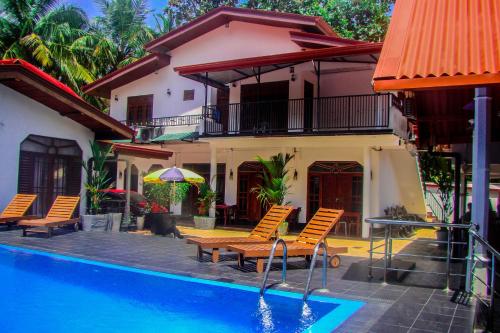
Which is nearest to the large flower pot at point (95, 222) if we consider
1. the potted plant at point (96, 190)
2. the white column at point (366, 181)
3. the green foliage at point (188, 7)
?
the potted plant at point (96, 190)

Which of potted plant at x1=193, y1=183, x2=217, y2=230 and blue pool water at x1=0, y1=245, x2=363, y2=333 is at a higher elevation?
potted plant at x1=193, y1=183, x2=217, y2=230

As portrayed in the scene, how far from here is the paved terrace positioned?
17.6 ft

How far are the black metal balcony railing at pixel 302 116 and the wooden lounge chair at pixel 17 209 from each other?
6.99 metres

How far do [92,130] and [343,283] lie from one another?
39.7ft

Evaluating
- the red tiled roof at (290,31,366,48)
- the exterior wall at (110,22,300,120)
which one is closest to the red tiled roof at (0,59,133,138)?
the exterior wall at (110,22,300,120)

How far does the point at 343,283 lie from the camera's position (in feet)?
25.2

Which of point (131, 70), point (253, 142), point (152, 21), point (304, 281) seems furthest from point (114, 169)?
point (304, 281)

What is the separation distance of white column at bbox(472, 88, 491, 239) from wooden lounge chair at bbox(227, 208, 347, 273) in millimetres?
3492

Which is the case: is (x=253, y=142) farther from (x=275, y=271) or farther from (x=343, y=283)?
(x=343, y=283)

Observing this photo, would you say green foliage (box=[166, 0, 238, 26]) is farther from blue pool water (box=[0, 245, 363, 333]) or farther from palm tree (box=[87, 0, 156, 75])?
blue pool water (box=[0, 245, 363, 333])

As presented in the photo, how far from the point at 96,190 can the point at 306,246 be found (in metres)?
8.18

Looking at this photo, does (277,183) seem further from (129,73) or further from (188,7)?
(188,7)

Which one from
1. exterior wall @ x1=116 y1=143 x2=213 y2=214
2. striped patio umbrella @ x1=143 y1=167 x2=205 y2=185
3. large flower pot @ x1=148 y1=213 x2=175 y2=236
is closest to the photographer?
striped patio umbrella @ x1=143 y1=167 x2=205 y2=185

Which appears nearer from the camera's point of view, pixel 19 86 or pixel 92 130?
pixel 19 86
